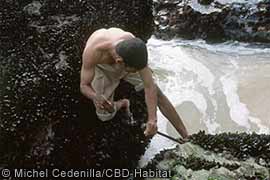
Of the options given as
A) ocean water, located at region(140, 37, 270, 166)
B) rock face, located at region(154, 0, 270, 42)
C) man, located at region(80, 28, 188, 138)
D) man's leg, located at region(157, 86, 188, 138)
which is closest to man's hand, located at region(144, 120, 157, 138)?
man, located at region(80, 28, 188, 138)

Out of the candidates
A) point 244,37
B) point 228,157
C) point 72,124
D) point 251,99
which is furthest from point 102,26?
point 244,37

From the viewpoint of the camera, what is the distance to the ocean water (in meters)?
7.22

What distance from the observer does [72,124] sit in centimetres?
548

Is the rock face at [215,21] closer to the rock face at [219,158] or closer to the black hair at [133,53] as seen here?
the rock face at [219,158]

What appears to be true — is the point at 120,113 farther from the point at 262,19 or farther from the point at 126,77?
the point at 262,19

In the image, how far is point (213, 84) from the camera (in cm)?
845

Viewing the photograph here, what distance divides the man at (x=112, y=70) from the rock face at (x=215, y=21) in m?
4.95

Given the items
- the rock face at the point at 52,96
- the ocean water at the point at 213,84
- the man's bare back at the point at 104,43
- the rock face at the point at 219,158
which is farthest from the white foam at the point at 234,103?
the man's bare back at the point at 104,43

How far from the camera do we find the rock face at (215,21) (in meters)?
9.82

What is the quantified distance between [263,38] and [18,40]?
5.45 metres

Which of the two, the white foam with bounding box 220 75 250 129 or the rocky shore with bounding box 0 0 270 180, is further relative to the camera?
the white foam with bounding box 220 75 250 129

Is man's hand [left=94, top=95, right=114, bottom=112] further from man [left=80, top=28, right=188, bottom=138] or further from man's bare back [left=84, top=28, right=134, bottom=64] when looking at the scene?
man's bare back [left=84, top=28, right=134, bottom=64]

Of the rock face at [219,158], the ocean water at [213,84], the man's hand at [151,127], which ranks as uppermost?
the man's hand at [151,127]

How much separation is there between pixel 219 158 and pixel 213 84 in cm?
332
